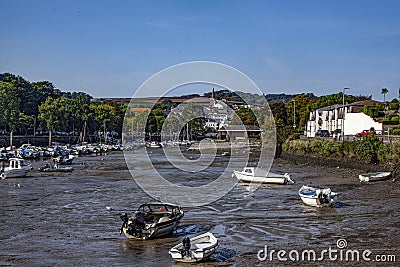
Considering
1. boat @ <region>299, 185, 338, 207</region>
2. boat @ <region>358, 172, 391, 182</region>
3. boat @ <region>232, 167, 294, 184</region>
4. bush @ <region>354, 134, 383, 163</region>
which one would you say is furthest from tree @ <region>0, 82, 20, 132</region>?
boat @ <region>299, 185, 338, 207</region>

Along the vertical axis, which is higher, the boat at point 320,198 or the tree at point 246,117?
the tree at point 246,117

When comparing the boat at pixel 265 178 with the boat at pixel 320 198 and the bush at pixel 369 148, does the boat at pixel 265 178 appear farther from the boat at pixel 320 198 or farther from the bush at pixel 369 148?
the bush at pixel 369 148

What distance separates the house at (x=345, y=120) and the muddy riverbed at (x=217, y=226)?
39486 millimetres

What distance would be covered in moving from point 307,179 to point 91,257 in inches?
1290

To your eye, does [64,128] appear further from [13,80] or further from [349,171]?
[349,171]

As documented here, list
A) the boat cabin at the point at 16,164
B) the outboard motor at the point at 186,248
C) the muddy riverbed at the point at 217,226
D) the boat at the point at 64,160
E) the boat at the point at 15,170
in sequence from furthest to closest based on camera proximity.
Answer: the boat at the point at 64,160 → the boat cabin at the point at 16,164 → the boat at the point at 15,170 → the muddy riverbed at the point at 217,226 → the outboard motor at the point at 186,248

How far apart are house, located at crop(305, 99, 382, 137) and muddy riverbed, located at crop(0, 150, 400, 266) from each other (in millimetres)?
39486

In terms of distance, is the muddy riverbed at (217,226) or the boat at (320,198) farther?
the boat at (320,198)

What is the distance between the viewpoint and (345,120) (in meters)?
85.2

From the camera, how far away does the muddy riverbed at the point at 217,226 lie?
62.6 ft

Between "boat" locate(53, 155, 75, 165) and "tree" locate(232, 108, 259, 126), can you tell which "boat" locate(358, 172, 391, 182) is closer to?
"boat" locate(53, 155, 75, 165)

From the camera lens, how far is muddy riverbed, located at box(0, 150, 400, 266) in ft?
62.6

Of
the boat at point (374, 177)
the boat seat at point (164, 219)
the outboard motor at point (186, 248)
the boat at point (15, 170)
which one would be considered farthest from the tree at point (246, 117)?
the outboard motor at point (186, 248)

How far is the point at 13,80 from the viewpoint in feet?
410
